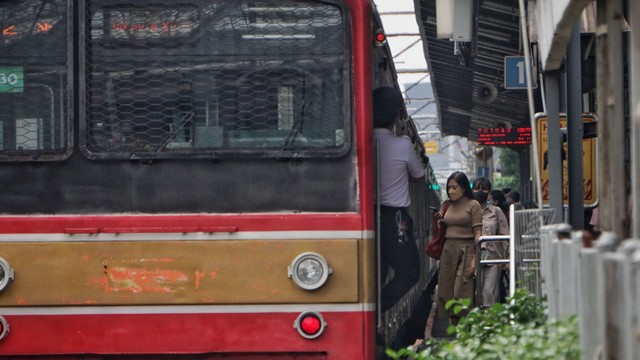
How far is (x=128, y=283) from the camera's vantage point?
7117 mm

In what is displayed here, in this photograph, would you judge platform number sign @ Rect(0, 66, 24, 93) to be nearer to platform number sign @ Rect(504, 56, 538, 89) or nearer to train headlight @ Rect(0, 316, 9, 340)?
train headlight @ Rect(0, 316, 9, 340)

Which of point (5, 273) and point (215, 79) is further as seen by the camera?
point (215, 79)

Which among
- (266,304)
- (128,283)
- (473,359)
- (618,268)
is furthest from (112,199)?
(618,268)

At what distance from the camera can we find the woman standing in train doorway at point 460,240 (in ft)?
39.8

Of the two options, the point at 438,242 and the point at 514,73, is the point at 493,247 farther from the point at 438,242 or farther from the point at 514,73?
the point at 514,73

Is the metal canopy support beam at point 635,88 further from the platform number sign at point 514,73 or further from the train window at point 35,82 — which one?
the platform number sign at point 514,73

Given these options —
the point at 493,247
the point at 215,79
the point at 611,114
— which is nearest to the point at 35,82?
the point at 215,79

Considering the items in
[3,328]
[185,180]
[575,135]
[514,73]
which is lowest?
[3,328]

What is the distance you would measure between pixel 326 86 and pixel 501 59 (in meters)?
14.2

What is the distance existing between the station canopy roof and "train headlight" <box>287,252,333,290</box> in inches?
161

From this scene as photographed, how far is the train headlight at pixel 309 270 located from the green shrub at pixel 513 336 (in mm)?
726

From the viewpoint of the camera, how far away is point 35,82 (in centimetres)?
740

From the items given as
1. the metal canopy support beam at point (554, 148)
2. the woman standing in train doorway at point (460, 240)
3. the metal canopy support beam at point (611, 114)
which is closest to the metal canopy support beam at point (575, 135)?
the metal canopy support beam at point (554, 148)

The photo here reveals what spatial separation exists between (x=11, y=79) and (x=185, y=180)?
45.1 inches
